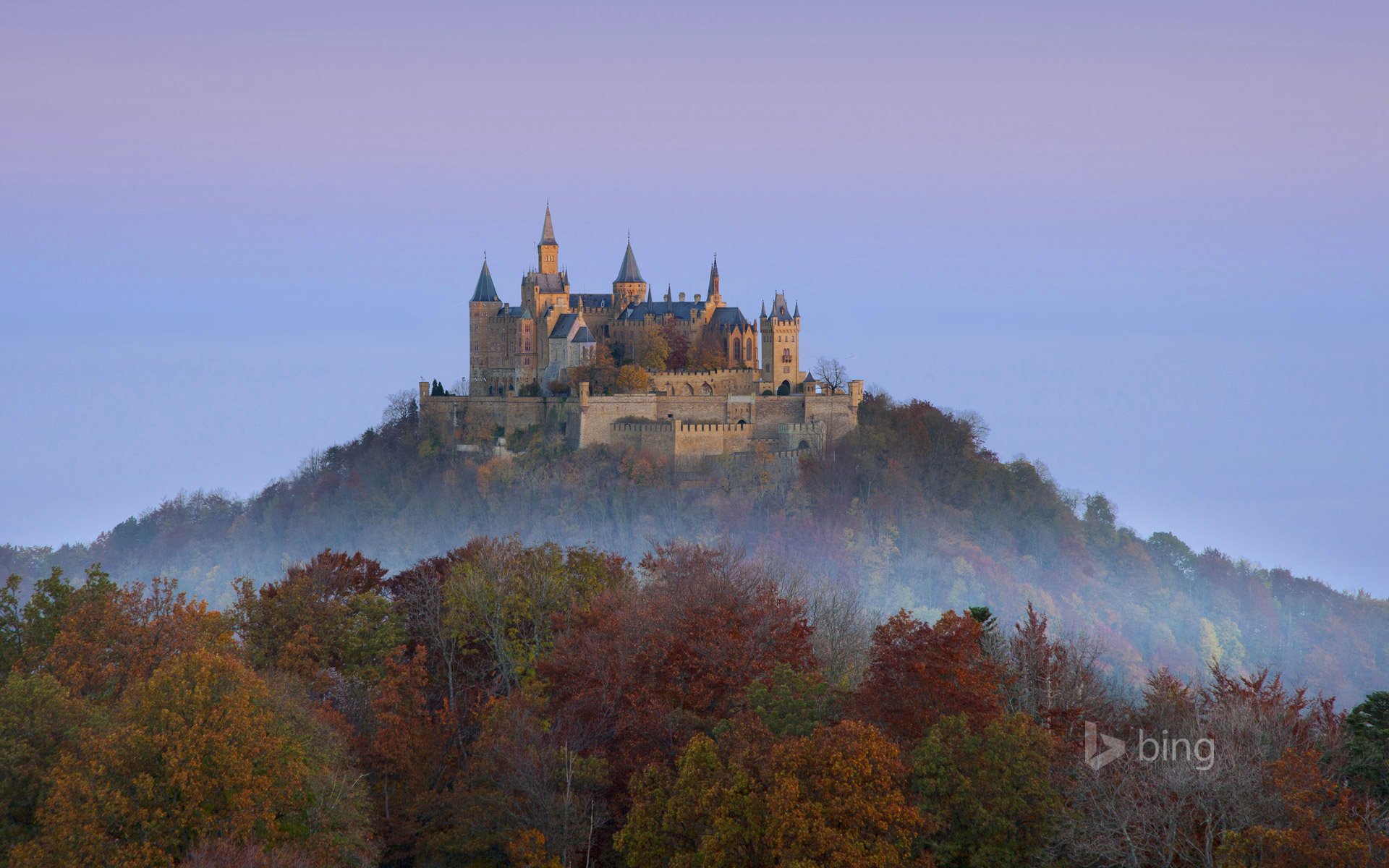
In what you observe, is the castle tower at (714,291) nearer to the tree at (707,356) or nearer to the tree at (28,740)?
the tree at (707,356)

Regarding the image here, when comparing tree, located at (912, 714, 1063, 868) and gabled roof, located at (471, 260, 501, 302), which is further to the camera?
gabled roof, located at (471, 260, 501, 302)

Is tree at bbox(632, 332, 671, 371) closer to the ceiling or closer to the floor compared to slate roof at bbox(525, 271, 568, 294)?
closer to the floor

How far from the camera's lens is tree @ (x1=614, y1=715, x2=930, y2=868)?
27.2 metres

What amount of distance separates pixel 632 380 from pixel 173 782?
2374 inches

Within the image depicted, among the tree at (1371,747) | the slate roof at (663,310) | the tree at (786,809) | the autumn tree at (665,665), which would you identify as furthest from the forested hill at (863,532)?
the tree at (786,809)

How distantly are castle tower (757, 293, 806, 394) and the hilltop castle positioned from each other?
1.6 inches

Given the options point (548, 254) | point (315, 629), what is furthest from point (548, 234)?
point (315, 629)

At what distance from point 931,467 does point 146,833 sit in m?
73.8

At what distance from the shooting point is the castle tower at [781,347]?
300 ft

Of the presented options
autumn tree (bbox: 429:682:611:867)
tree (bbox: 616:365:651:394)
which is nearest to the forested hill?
tree (bbox: 616:365:651:394)

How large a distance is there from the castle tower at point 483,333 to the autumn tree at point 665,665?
54.4 meters

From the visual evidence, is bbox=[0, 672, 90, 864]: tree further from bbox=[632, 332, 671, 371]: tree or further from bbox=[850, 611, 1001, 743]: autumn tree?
bbox=[632, 332, 671, 371]: tree

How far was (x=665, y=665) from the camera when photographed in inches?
1395

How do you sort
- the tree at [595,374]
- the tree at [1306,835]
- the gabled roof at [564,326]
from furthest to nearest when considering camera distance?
the gabled roof at [564,326] → the tree at [595,374] → the tree at [1306,835]
